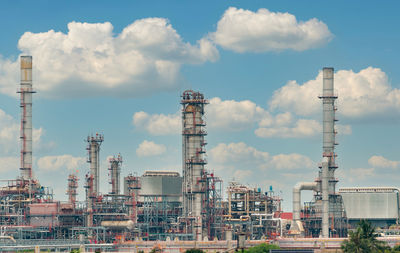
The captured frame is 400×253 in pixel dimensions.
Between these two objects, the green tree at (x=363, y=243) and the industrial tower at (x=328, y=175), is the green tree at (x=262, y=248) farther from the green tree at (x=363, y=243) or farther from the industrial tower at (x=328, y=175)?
the green tree at (x=363, y=243)

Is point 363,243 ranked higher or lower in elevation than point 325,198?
lower

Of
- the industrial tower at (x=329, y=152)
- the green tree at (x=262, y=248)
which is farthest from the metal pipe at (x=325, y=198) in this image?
the green tree at (x=262, y=248)

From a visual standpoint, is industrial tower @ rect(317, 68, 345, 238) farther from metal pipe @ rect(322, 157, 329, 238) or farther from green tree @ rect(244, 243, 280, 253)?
green tree @ rect(244, 243, 280, 253)

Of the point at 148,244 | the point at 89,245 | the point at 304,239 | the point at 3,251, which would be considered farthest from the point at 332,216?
the point at 3,251

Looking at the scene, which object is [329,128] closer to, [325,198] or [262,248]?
[325,198]

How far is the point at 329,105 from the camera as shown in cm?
19775

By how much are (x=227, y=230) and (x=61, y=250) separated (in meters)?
35.5

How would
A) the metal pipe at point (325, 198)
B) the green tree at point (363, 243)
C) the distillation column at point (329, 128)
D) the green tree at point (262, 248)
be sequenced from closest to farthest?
1. the green tree at point (363, 243)
2. the green tree at point (262, 248)
3. the metal pipe at point (325, 198)
4. the distillation column at point (329, 128)

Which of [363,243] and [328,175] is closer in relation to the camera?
[363,243]

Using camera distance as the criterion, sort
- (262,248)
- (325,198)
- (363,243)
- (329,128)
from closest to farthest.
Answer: (363,243) < (262,248) < (325,198) < (329,128)

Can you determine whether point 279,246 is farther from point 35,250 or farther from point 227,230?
point 35,250

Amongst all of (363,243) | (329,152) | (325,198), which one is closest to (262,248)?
(325,198)

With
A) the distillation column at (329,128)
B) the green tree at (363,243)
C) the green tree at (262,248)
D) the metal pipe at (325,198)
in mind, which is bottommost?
the green tree at (262,248)

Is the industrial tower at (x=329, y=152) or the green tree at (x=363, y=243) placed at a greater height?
the industrial tower at (x=329, y=152)
